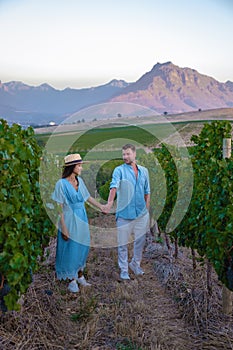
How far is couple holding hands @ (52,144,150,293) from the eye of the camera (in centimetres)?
516


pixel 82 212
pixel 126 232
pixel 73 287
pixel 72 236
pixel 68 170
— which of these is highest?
pixel 68 170

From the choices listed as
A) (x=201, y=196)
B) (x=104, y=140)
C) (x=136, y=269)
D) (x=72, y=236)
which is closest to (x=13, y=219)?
(x=72, y=236)

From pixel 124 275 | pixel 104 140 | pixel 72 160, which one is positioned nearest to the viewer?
pixel 72 160

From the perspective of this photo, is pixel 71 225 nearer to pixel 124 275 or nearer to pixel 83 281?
pixel 83 281

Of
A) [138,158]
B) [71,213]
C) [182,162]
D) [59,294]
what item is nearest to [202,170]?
[182,162]

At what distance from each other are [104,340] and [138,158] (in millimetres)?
6367

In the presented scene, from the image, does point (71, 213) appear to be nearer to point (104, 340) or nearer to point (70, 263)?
point (70, 263)

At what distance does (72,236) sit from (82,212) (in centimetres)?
32

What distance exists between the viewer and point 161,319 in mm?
4656

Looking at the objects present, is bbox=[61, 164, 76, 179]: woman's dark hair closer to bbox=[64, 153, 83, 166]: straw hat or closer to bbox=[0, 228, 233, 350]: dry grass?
bbox=[64, 153, 83, 166]: straw hat

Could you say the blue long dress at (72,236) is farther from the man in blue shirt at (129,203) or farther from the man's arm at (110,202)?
the man in blue shirt at (129,203)

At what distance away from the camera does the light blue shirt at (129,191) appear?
579 centimetres

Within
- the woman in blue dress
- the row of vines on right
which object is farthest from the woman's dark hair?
the row of vines on right

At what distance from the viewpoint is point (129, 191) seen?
583 cm
